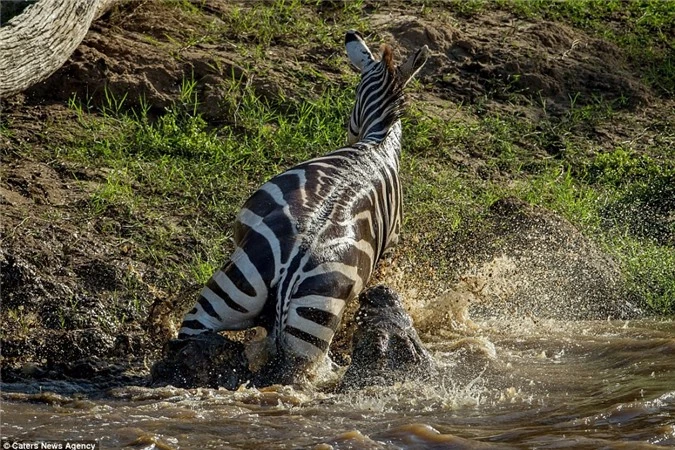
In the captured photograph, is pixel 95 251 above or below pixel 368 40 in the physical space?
below

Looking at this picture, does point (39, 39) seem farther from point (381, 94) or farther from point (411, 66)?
point (411, 66)

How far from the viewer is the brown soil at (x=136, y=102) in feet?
20.6

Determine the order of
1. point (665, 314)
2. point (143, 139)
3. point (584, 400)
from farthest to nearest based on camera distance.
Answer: point (143, 139) → point (665, 314) → point (584, 400)

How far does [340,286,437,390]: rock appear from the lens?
5.36 meters

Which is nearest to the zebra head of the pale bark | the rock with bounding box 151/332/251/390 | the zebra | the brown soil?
the zebra

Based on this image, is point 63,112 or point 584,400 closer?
point 584,400

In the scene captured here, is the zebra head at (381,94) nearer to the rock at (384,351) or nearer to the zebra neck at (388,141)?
the zebra neck at (388,141)

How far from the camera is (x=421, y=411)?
16.6 ft

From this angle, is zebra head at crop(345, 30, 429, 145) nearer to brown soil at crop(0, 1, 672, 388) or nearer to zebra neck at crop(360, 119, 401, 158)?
zebra neck at crop(360, 119, 401, 158)

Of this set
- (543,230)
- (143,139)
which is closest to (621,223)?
(543,230)

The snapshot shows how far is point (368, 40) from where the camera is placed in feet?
33.8

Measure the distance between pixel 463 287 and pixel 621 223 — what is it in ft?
7.17

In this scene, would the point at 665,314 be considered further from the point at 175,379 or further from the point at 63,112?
the point at 63,112

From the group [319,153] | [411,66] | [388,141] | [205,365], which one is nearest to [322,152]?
[319,153]
